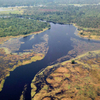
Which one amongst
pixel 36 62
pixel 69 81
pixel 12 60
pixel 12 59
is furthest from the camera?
pixel 12 59

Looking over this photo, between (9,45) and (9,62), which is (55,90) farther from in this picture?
(9,45)

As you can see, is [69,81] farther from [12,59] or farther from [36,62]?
[12,59]

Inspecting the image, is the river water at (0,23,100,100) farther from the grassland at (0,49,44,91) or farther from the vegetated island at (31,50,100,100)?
the vegetated island at (31,50,100,100)

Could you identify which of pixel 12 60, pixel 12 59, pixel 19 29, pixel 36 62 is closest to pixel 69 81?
pixel 36 62

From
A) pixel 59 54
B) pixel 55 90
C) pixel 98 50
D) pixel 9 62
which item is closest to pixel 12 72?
pixel 9 62

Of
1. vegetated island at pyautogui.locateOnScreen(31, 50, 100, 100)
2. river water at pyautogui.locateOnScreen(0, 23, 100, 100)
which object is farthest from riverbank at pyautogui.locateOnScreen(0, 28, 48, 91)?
vegetated island at pyautogui.locateOnScreen(31, 50, 100, 100)

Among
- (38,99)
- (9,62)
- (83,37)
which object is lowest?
(38,99)

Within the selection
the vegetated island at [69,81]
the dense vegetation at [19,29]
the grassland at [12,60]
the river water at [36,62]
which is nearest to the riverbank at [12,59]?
the grassland at [12,60]

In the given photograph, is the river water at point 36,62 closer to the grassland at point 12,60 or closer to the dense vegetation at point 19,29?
the grassland at point 12,60
